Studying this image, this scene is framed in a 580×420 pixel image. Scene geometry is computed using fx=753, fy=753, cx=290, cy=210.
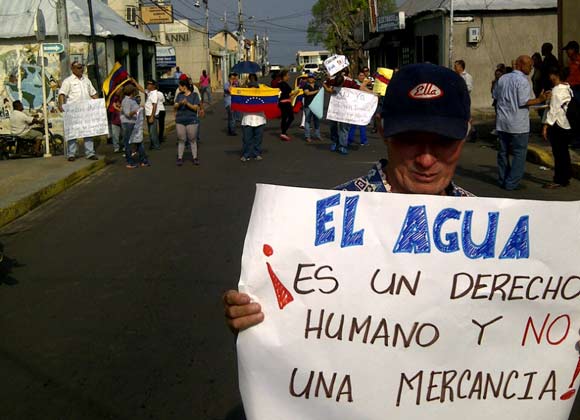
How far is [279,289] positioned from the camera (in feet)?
6.81

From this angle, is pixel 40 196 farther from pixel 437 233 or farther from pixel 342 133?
pixel 437 233

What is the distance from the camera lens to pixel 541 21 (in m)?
26.6

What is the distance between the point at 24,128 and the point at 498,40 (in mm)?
17014

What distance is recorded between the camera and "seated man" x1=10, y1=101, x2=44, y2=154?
16.8 meters

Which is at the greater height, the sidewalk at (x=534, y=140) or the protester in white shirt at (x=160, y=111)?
the protester in white shirt at (x=160, y=111)

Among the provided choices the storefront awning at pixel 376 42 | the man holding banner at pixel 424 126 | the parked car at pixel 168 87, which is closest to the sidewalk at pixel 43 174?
the man holding banner at pixel 424 126

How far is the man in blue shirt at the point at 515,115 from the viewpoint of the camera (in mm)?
10695

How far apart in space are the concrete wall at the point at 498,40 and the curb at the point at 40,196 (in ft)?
52.9

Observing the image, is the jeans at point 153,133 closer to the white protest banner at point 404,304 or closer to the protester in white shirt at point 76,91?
the protester in white shirt at point 76,91

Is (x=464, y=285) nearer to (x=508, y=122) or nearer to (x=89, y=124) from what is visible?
(x=508, y=122)

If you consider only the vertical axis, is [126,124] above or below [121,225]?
above

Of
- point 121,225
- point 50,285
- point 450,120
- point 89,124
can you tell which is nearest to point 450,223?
point 450,120

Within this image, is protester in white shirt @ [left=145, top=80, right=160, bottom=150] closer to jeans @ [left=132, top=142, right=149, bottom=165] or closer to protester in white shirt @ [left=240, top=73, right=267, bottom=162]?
jeans @ [left=132, top=142, right=149, bottom=165]

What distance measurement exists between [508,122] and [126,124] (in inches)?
303
